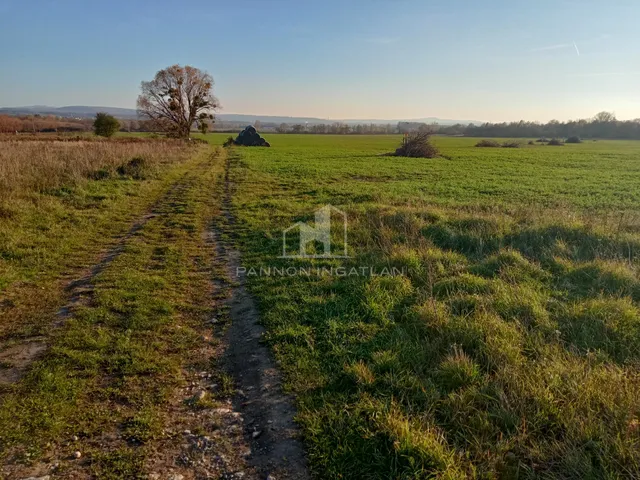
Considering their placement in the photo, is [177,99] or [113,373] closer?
[113,373]

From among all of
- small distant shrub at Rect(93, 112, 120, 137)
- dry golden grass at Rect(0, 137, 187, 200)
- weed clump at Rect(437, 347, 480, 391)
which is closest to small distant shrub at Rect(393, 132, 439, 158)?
dry golden grass at Rect(0, 137, 187, 200)

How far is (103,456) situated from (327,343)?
8.19 feet

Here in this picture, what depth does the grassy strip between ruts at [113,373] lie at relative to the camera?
3.03 m

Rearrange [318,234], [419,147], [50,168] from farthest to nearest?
[419,147]
[50,168]
[318,234]

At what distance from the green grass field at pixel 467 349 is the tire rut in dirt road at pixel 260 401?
132 millimetres

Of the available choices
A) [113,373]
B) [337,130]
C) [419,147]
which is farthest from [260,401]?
[337,130]

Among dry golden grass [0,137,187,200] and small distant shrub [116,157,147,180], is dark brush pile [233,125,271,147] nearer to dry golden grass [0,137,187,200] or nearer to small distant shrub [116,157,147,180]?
dry golden grass [0,137,187,200]

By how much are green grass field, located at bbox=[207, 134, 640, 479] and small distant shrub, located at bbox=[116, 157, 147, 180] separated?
1038 centimetres

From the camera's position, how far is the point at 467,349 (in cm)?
440

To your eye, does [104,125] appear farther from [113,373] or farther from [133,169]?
[113,373]

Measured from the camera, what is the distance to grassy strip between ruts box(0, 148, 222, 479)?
3.03m

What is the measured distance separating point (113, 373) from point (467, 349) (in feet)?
12.6

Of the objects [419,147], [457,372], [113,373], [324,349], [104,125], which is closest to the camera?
[457,372]

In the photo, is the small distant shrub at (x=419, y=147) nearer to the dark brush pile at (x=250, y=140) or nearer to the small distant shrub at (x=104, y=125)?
the dark brush pile at (x=250, y=140)
